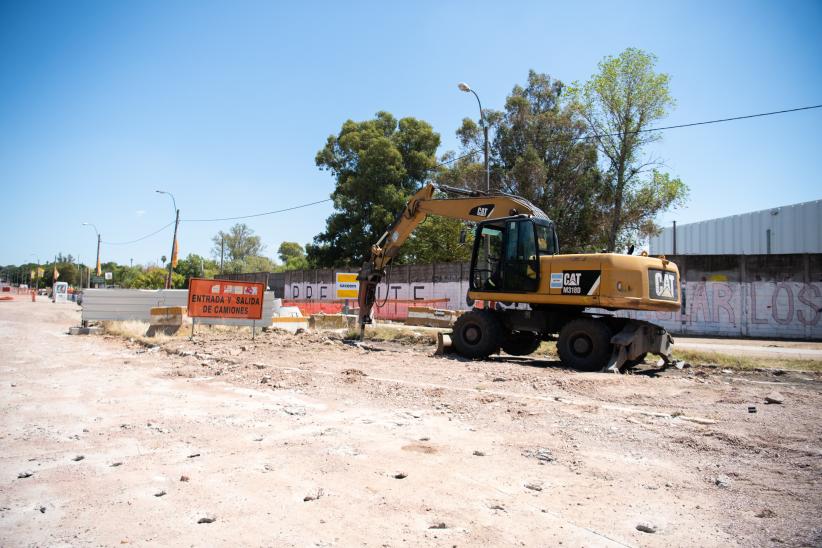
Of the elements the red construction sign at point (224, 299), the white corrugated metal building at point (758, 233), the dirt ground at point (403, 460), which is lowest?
the dirt ground at point (403, 460)

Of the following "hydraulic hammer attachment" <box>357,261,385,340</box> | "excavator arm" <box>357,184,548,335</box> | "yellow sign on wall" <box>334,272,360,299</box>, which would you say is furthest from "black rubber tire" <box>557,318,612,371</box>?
"yellow sign on wall" <box>334,272,360,299</box>

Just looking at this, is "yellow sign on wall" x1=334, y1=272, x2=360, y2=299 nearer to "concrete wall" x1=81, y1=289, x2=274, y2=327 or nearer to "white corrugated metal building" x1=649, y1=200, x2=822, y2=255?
"concrete wall" x1=81, y1=289, x2=274, y2=327

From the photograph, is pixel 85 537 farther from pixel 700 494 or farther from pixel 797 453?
pixel 797 453

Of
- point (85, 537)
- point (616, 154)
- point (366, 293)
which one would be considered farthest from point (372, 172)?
point (85, 537)

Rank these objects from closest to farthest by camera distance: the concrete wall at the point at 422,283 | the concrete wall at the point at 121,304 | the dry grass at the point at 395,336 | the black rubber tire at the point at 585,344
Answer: the black rubber tire at the point at 585,344 < the dry grass at the point at 395,336 < the concrete wall at the point at 121,304 < the concrete wall at the point at 422,283

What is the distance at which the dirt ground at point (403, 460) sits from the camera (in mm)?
3773

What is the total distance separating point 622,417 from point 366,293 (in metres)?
9.86

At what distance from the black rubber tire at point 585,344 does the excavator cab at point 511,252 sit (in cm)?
125

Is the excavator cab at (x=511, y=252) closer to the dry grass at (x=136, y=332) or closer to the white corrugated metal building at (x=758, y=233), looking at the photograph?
the dry grass at (x=136, y=332)

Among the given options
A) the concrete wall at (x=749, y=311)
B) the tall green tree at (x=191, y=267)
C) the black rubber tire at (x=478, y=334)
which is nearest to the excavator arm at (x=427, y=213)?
the black rubber tire at (x=478, y=334)

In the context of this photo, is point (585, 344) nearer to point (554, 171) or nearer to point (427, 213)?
point (427, 213)

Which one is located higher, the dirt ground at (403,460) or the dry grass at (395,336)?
the dry grass at (395,336)

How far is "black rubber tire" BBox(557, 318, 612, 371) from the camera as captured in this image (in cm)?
1134

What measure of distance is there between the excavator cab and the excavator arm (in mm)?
885
